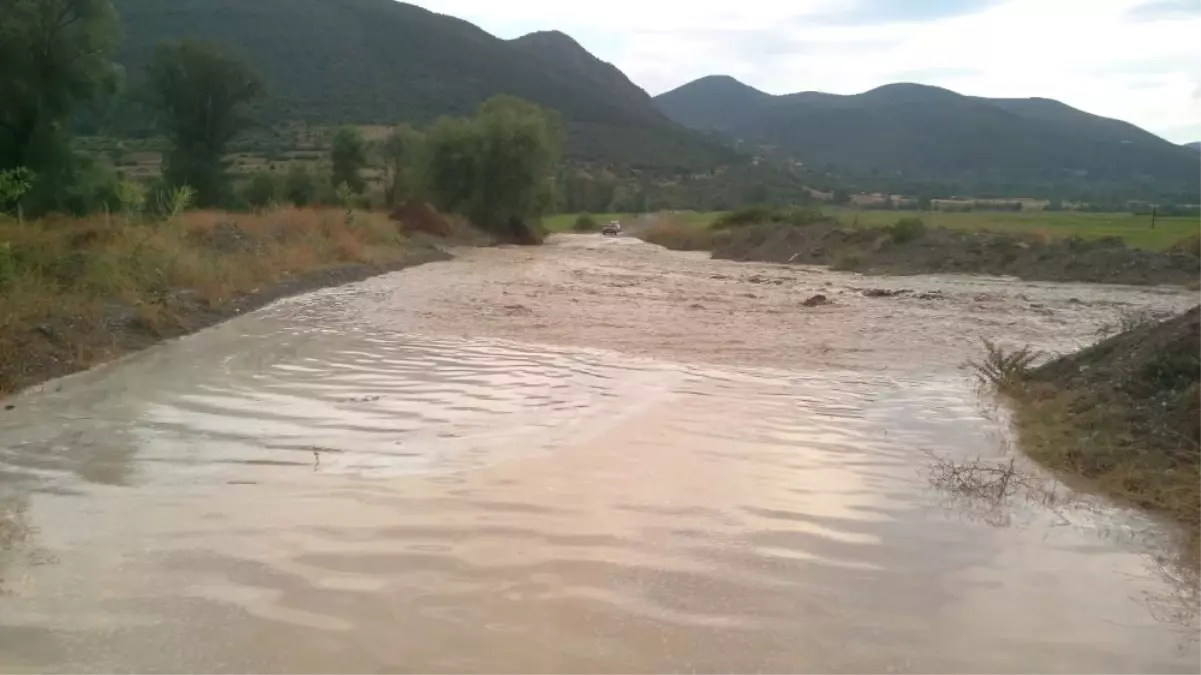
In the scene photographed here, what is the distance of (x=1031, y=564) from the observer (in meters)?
5.84

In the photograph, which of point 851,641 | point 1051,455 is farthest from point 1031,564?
point 1051,455

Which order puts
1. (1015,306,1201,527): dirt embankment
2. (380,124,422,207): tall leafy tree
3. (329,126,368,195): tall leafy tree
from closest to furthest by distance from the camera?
(1015,306,1201,527): dirt embankment < (329,126,368,195): tall leafy tree < (380,124,422,207): tall leafy tree

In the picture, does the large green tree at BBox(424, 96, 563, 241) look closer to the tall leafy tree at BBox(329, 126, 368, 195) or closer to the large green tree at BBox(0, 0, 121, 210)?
the tall leafy tree at BBox(329, 126, 368, 195)

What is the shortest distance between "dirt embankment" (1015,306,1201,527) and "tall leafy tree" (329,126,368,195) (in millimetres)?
51719

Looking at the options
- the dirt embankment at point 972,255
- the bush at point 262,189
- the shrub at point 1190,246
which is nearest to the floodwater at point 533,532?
the dirt embankment at point 972,255

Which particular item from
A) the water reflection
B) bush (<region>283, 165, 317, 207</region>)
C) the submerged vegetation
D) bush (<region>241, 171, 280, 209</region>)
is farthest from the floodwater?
bush (<region>241, 171, 280, 209</region>)

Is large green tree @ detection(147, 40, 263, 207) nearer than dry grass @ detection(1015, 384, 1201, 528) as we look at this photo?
No

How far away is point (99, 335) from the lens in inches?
499

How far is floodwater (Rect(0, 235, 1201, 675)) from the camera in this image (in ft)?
14.9

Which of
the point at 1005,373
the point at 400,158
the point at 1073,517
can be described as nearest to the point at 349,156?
the point at 400,158

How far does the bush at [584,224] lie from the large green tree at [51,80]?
5472 centimetres

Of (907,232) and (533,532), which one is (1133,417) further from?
(907,232)

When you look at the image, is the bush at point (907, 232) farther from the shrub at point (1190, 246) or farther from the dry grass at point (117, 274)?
the dry grass at point (117, 274)

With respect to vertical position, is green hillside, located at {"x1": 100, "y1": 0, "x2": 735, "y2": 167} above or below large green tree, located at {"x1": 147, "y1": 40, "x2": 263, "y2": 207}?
above
